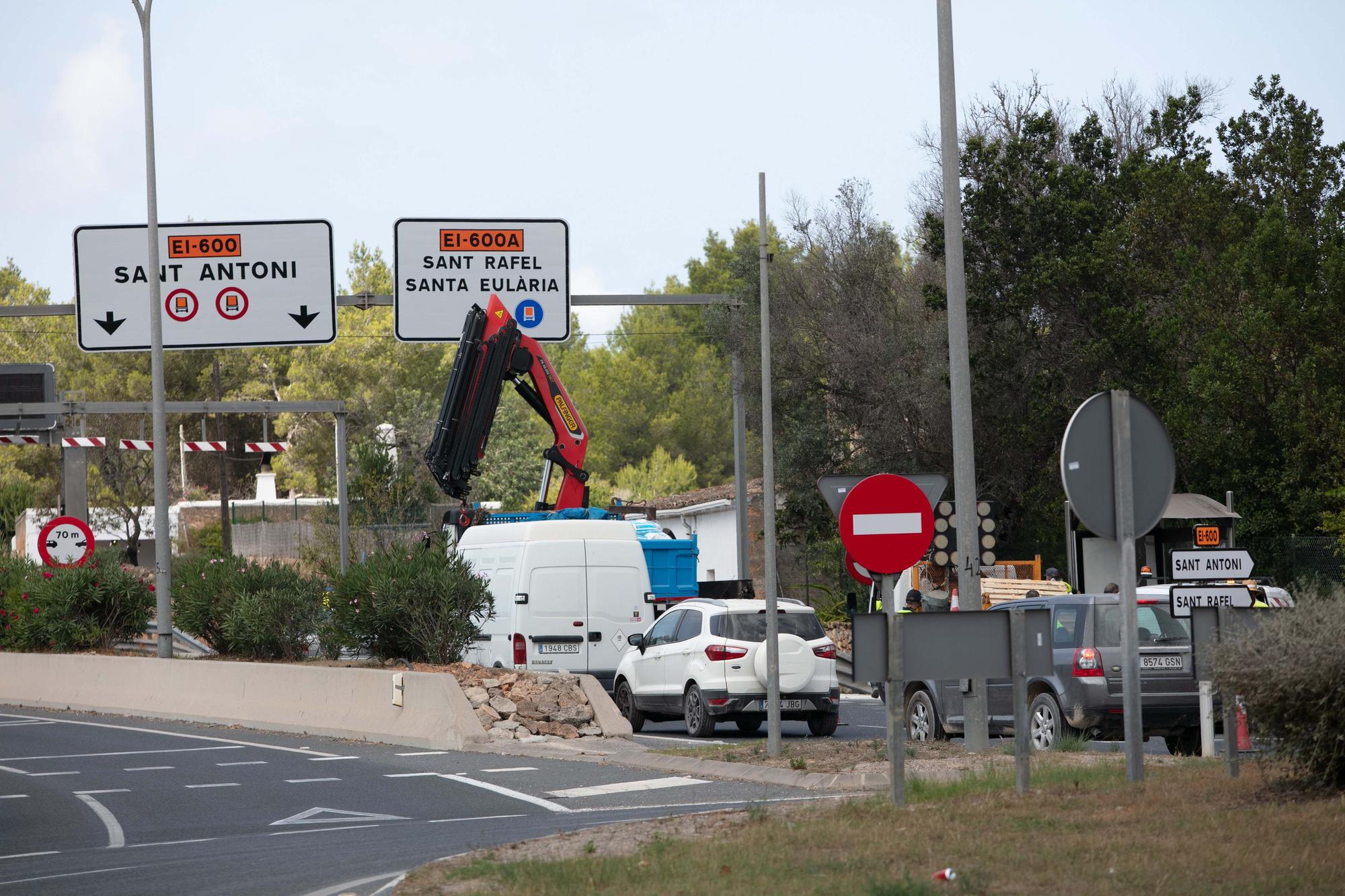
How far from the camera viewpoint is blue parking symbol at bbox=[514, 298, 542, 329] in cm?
2652

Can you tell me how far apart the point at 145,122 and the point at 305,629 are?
8.03m

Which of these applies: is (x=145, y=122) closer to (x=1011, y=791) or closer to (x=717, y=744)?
(x=717, y=744)

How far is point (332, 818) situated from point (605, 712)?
6.13 metres

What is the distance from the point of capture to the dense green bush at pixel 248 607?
23969mm

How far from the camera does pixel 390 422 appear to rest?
7300 cm

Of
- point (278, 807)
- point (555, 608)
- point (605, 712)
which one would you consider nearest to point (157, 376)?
point (555, 608)

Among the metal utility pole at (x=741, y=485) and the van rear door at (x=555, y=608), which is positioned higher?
the metal utility pole at (x=741, y=485)

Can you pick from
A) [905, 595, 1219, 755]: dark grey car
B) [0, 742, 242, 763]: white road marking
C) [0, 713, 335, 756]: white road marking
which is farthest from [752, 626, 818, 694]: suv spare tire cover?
[0, 742, 242, 763]: white road marking

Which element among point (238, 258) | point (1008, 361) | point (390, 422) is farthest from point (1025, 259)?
point (390, 422)

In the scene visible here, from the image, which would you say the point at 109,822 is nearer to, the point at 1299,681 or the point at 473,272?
the point at 1299,681

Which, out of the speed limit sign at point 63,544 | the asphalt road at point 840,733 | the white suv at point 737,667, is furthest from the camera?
the speed limit sign at point 63,544

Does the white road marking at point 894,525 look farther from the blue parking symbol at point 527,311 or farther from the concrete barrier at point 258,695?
the blue parking symbol at point 527,311

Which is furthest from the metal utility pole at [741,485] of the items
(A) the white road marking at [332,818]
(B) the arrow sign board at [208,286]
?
(A) the white road marking at [332,818]

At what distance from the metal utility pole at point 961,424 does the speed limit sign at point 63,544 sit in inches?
765
